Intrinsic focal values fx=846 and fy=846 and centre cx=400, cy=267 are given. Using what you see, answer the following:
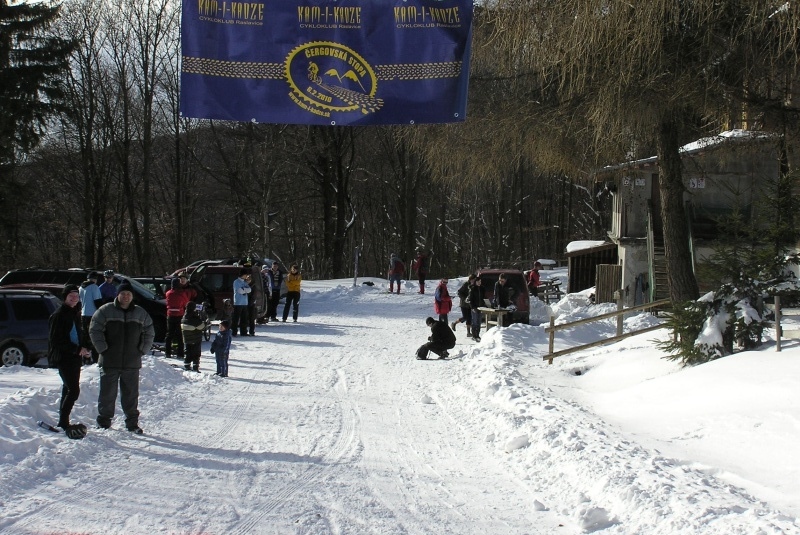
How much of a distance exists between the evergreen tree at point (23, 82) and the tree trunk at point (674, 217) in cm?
2422

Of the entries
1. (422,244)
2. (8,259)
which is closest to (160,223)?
(8,259)

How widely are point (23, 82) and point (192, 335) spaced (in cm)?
2194

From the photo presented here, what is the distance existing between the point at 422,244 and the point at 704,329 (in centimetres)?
5960

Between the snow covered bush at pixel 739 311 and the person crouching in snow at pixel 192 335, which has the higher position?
the snow covered bush at pixel 739 311

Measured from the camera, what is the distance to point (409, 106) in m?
12.0

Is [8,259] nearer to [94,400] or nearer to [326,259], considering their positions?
[326,259]

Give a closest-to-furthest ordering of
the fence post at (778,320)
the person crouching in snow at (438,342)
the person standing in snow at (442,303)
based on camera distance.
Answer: the fence post at (778,320) → the person crouching in snow at (438,342) → the person standing in snow at (442,303)

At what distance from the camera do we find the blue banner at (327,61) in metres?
11.7

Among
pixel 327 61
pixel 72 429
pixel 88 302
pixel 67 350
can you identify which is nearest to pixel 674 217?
pixel 327 61

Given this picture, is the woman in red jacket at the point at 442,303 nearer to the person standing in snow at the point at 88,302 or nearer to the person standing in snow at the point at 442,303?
the person standing in snow at the point at 442,303

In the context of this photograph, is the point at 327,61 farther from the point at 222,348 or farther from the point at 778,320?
the point at 778,320

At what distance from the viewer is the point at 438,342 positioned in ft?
60.3

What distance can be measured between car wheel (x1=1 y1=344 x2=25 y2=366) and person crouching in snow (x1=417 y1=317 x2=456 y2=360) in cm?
800

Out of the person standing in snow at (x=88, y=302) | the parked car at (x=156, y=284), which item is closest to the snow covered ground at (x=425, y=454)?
the person standing in snow at (x=88, y=302)
